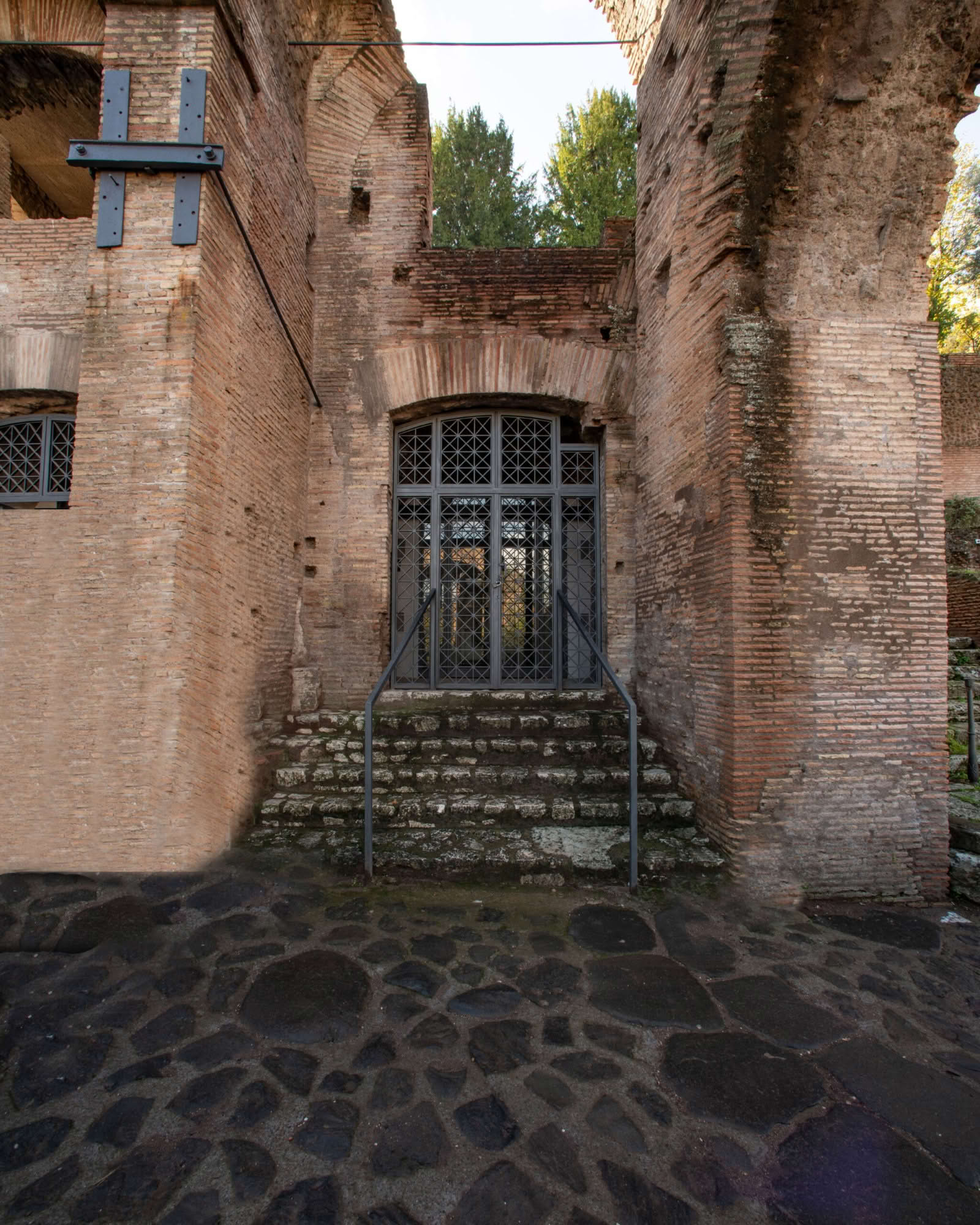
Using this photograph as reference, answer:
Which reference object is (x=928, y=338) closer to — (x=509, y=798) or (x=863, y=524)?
(x=863, y=524)

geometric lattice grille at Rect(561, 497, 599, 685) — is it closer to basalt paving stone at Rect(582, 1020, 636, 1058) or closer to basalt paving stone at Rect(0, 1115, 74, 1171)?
basalt paving stone at Rect(582, 1020, 636, 1058)

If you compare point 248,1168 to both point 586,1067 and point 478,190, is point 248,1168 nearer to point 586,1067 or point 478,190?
point 586,1067

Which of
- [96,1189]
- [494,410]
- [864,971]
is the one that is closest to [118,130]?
[494,410]

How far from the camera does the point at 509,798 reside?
4.20m

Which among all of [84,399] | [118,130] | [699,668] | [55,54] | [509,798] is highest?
[55,54]

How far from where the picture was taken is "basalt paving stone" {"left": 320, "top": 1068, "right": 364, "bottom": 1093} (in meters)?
2.19

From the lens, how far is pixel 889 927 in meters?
3.38

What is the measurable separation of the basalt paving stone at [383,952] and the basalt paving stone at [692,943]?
1366 millimetres

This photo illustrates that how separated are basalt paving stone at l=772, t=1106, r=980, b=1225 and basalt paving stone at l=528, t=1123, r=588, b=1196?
22.8 inches

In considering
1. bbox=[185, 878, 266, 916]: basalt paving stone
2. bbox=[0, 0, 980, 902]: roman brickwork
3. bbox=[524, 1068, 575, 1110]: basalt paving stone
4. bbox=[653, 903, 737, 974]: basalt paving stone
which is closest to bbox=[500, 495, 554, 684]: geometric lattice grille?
bbox=[0, 0, 980, 902]: roman brickwork

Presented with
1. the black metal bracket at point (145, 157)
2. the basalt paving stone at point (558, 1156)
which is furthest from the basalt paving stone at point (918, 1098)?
the black metal bracket at point (145, 157)

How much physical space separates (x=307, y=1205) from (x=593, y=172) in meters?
20.1

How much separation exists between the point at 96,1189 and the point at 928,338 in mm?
5779

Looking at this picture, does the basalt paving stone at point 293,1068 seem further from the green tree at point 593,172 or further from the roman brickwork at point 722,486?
the green tree at point 593,172
